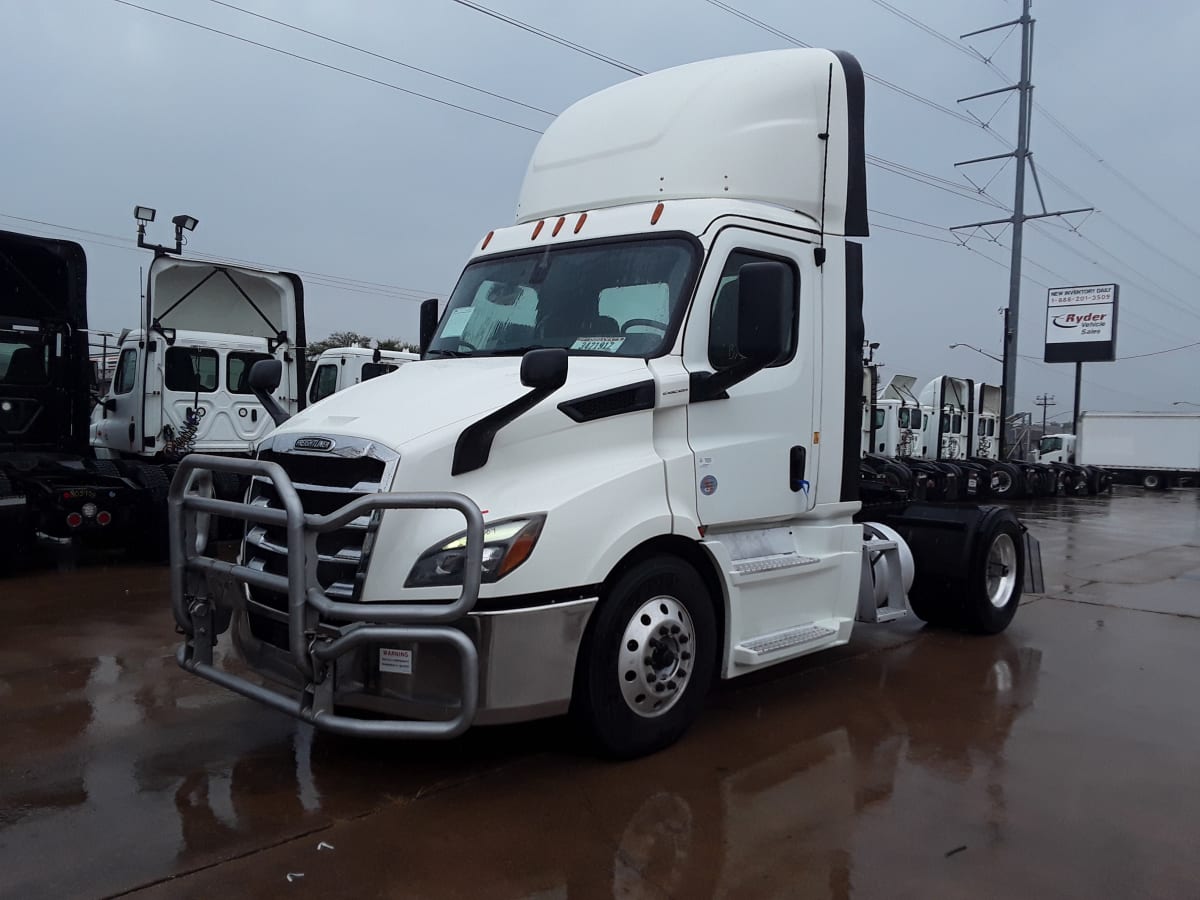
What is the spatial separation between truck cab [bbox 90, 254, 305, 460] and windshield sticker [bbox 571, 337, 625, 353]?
26.0 feet

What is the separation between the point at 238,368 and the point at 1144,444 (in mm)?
36345

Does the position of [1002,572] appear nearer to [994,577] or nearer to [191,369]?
[994,577]

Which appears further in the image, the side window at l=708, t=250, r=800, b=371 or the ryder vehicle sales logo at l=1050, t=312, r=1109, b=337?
the ryder vehicle sales logo at l=1050, t=312, r=1109, b=337

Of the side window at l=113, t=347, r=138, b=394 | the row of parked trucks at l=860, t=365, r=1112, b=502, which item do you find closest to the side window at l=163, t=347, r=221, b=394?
the side window at l=113, t=347, r=138, b=394

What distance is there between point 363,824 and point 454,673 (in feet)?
2.39

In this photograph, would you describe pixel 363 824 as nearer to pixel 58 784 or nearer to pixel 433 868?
pixel 433 868

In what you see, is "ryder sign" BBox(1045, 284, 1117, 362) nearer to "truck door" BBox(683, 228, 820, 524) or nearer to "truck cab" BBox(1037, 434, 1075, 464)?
"truck cab" BBox(1037, 434, 1075, 464)

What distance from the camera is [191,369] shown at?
1226cm

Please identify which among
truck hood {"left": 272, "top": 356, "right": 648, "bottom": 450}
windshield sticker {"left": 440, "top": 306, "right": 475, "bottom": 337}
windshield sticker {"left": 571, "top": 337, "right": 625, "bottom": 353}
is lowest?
truck hood {"left": 272, "top": 356, "right": 648, "bottom": 450}

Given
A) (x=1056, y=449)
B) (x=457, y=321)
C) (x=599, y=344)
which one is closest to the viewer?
(x=599, y=344)

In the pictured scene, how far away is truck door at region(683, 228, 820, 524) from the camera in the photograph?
4.94 meters

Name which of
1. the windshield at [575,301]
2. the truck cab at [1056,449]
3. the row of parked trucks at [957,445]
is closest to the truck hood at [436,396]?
the windshield at [575,301]

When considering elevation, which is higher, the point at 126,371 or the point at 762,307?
the point at 762,307

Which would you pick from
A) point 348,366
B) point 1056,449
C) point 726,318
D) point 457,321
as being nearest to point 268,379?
point 457,321
